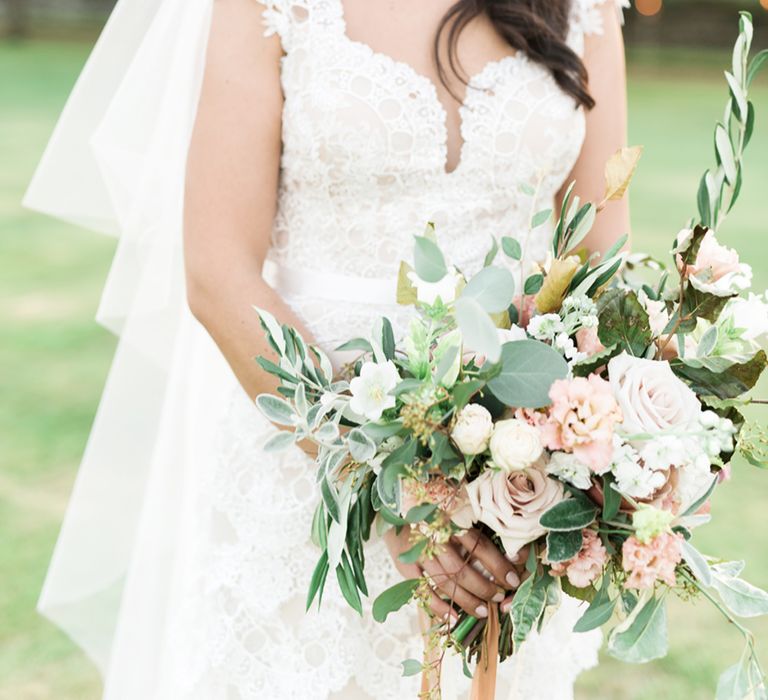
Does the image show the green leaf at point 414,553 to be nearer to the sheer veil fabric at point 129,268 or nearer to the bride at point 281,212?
the bride at point 281,212

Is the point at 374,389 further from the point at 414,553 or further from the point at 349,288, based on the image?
the point at 349,288

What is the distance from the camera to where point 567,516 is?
148 centimetres

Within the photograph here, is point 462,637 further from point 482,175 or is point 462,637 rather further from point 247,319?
point 482,175

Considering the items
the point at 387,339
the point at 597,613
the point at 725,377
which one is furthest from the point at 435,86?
the point at 597,613

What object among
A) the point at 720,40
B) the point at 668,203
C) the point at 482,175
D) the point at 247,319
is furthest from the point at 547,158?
the point at 720,40

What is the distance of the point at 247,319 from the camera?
196cm

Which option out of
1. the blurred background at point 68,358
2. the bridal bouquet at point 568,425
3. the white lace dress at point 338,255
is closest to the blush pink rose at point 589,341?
the bridal bouquet at point 568,425

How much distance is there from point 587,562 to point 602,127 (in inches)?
42.8

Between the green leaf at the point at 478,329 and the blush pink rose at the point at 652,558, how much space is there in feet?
1.38

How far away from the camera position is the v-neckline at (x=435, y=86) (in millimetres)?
2055

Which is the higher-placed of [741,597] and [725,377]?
[725,377]

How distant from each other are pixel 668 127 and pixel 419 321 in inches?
620

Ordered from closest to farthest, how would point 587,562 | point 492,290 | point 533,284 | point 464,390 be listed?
point 492,290 < point 464,390 < point 587,562 < point 533,284

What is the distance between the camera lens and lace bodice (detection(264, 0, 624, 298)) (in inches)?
79.4
